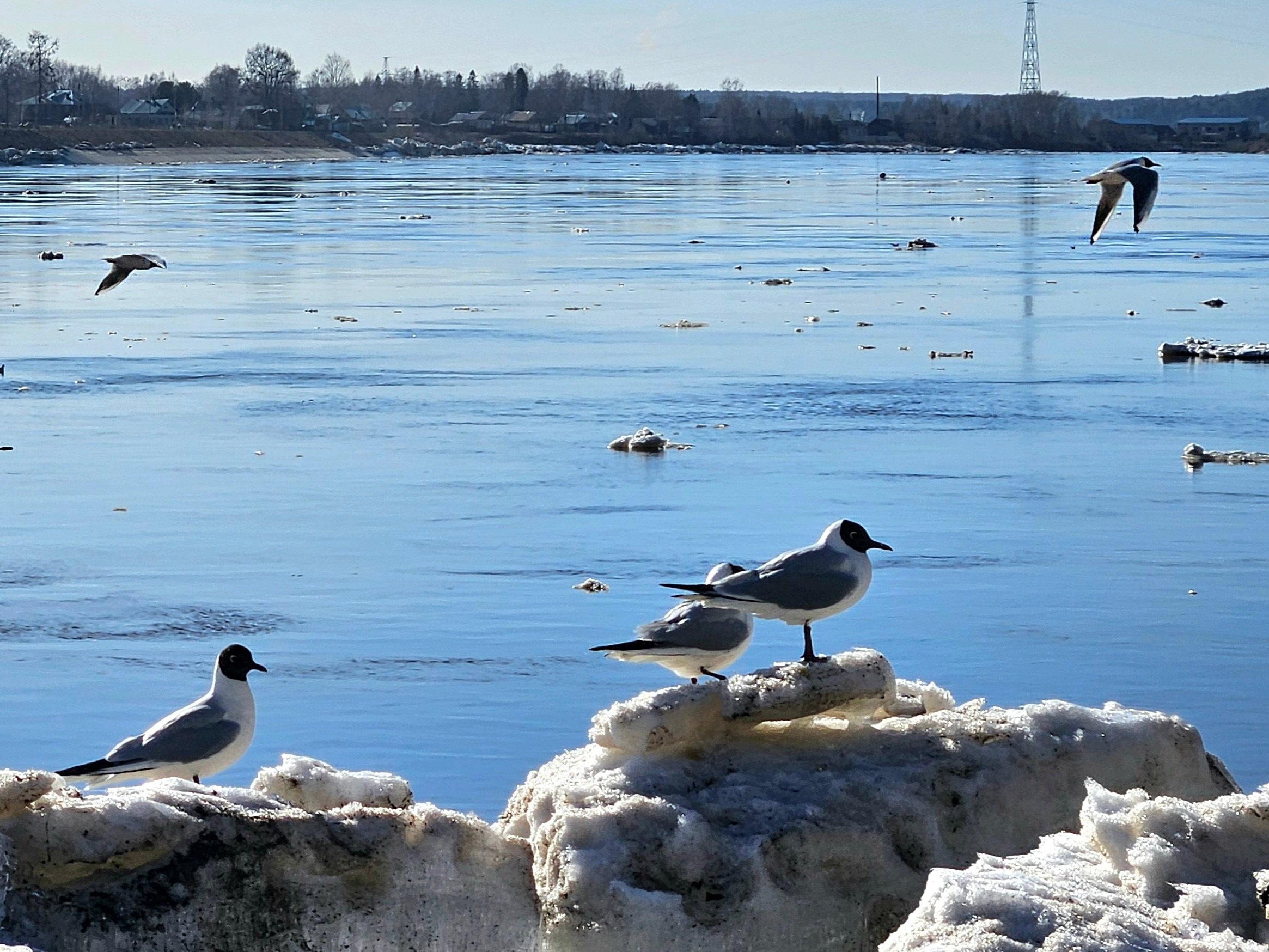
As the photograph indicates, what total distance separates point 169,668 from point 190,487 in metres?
4.24

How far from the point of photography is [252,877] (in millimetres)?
5152

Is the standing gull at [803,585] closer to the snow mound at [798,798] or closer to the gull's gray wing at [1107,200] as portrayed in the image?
the snow mound at [798,798]

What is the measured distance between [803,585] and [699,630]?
385 millimetres

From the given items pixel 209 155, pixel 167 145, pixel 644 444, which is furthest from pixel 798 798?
pixel 209 155

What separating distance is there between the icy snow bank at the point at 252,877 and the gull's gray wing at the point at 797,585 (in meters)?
1.28

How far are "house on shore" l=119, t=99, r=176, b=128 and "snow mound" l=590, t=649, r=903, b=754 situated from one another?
17117 centimetres

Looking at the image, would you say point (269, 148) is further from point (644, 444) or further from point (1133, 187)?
point (1133, 187)

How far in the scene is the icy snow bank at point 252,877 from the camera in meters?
4.99

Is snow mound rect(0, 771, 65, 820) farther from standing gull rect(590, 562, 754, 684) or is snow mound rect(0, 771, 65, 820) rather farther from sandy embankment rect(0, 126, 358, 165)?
sandy embankment rect(0, 126, 358, 165)

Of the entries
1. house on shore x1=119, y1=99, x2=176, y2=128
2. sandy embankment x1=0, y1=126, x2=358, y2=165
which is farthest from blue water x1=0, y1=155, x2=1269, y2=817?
house on shore x1=119, y1=99, x2=176, y2=128

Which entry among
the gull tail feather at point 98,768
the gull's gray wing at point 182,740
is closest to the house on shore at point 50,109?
the gull's gray wing at point 182,740

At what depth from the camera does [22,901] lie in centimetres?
493

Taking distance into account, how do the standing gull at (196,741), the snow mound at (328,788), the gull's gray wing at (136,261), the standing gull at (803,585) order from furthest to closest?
the gull's gray wing at (136,261)
the standing gull at (803,585)
the standing gull at (196,741)
the snow mound at (328,788)

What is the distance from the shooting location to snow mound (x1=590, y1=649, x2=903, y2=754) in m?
5.70
